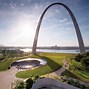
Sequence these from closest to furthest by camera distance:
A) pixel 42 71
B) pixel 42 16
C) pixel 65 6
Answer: pixel 42 71, pixel 65 6, pixel 42 16

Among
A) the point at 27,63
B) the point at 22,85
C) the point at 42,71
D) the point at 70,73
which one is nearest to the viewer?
the point at 22,85

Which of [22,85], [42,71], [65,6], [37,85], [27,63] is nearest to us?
[37,85]

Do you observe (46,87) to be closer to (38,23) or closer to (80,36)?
(80,36)

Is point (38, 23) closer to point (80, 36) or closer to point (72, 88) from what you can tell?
point (80, 36)

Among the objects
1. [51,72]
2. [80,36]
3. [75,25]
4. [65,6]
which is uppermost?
[65,6]

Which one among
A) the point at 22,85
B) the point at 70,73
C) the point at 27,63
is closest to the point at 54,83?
the point at 22,85

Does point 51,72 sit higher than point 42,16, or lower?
lower

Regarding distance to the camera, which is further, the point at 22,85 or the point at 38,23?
the point at 38,23

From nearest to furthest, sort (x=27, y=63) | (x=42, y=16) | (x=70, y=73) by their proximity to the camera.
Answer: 1. (x=70, y=73)
2. (x=27, y=63)
3. (x=42, y=16)

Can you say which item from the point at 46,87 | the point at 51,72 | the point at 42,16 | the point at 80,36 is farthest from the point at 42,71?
the point at 42,16
